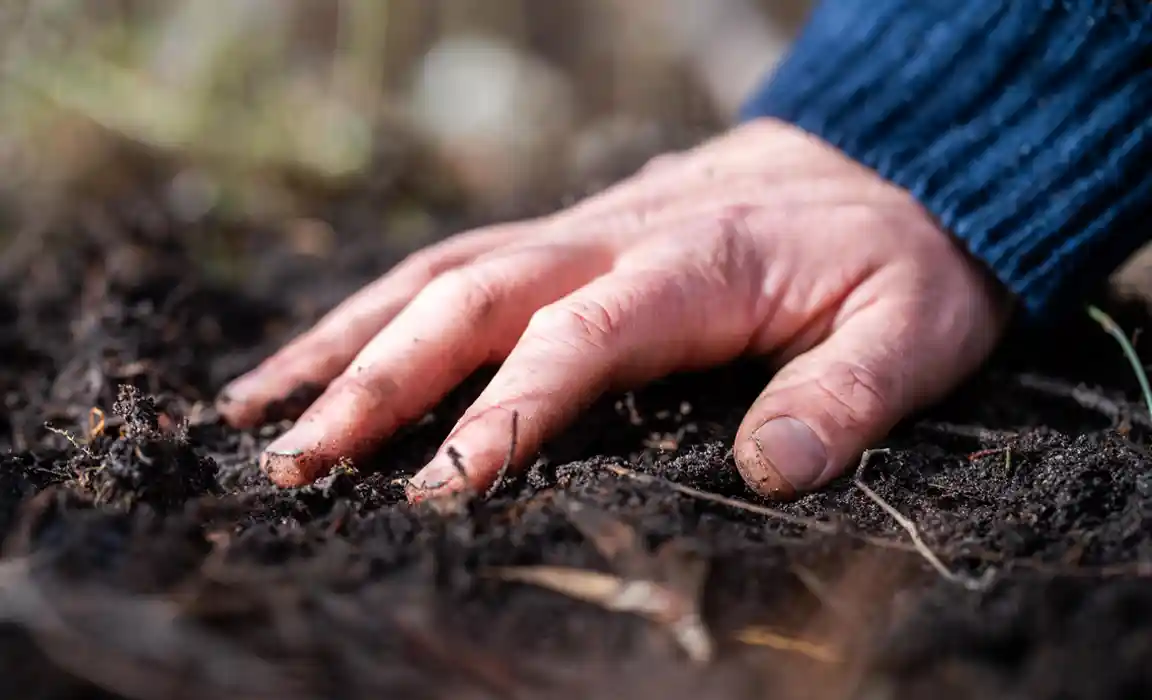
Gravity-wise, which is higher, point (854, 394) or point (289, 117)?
point (289, 117)

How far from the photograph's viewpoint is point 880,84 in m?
1.45

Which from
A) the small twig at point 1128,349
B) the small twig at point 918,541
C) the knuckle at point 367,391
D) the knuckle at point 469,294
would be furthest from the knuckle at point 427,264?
the small twig at point 1128,349

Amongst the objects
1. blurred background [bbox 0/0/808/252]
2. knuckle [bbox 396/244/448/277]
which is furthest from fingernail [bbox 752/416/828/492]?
blurred background [bbox 0/0/808/252]

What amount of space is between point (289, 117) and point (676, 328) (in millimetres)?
2244

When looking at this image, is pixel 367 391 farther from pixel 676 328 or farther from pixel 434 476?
pixel 676 328

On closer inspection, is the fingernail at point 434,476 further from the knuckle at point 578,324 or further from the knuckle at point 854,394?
the knuckle at point 854,394

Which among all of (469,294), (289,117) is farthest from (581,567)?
(289,117)

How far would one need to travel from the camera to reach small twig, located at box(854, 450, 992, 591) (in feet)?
2.26

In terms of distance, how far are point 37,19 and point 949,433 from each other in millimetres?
2864

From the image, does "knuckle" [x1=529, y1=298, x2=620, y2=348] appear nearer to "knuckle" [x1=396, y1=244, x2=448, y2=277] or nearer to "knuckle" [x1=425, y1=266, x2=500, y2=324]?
"knuckle" [x1=425, y1=266, x2=500, y2=324]

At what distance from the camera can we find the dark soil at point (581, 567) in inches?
22.4

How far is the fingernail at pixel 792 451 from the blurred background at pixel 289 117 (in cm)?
145

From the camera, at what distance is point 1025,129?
Answer: 131cm

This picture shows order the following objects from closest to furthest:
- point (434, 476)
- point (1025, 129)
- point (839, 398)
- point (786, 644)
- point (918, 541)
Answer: point (786, 644), point (918, 541), point (434, 476), point (839, 398), point (1025, 129)
